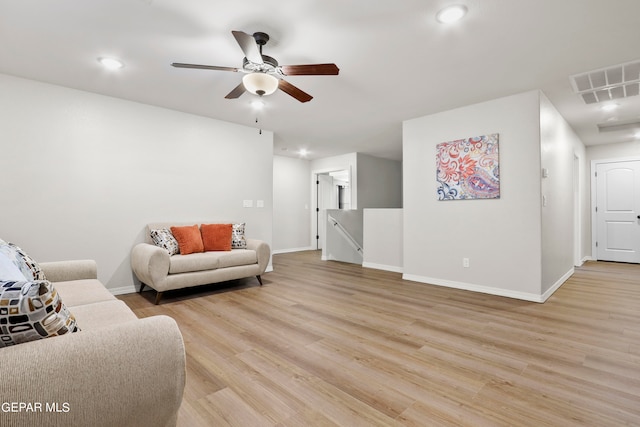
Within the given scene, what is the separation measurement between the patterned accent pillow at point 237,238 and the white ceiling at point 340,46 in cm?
178

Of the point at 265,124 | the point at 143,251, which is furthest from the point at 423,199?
the point at 143,251

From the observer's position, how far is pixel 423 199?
4.59 meters

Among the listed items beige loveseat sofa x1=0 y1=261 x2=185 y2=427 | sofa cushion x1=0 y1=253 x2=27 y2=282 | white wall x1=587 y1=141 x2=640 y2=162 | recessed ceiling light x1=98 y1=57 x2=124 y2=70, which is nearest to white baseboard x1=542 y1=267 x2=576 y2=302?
white wall x1=587 y1=141 x2=640 y2=162

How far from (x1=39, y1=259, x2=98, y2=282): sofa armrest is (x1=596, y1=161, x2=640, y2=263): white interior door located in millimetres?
8840

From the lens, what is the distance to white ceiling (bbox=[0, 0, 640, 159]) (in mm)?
2188

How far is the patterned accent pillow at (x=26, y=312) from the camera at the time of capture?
92 cm

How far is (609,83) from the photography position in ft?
11.0

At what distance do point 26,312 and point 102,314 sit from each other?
91cm

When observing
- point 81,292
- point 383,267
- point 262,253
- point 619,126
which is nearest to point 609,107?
point 619,126

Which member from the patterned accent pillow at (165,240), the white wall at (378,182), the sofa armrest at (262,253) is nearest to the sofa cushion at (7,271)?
the patterned accent pillow at (165,240)

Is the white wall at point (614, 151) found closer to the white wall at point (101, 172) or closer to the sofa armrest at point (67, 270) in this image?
the white wall at point (101, 172)

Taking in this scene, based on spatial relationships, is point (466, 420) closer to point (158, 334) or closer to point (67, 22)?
point (158, 334)

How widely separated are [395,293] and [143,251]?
10.4 feet

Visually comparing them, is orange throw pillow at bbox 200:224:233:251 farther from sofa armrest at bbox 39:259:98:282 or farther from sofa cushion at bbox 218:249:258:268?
sofa armrest at bbox 39:259:98:282
